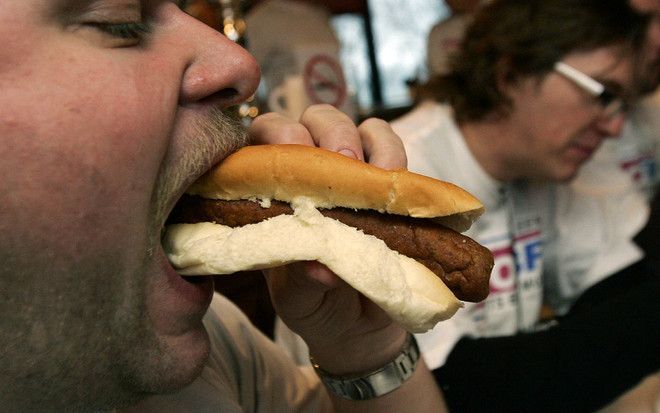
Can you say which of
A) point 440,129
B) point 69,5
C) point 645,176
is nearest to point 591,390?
point 440,129

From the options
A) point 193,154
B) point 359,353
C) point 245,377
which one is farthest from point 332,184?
point 245,377

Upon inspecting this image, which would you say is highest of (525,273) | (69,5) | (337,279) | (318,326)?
(69,5)

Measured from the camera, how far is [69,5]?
29.9 inches

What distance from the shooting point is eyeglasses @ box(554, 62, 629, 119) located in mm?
2203

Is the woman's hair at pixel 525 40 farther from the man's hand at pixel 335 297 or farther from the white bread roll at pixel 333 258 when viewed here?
the white bread roll at pixel 333 258

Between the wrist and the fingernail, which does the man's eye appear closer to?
the fingernail

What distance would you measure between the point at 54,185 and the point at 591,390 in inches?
56.5

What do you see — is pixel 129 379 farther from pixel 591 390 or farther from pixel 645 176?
pixel 645 176

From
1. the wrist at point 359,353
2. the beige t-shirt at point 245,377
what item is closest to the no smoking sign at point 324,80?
the beige t-shirt at point 245,377

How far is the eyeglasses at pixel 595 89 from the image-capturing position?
2.20 metres

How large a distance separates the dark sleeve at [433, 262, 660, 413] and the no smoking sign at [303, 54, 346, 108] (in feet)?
5.22

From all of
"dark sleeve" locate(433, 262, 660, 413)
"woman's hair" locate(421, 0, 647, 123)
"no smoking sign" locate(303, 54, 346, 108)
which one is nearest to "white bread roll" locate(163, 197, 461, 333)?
"dark sleeve" locate(433, 262, 660, 413)

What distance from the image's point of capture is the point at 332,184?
0.90 meters

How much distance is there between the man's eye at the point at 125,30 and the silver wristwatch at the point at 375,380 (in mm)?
805
